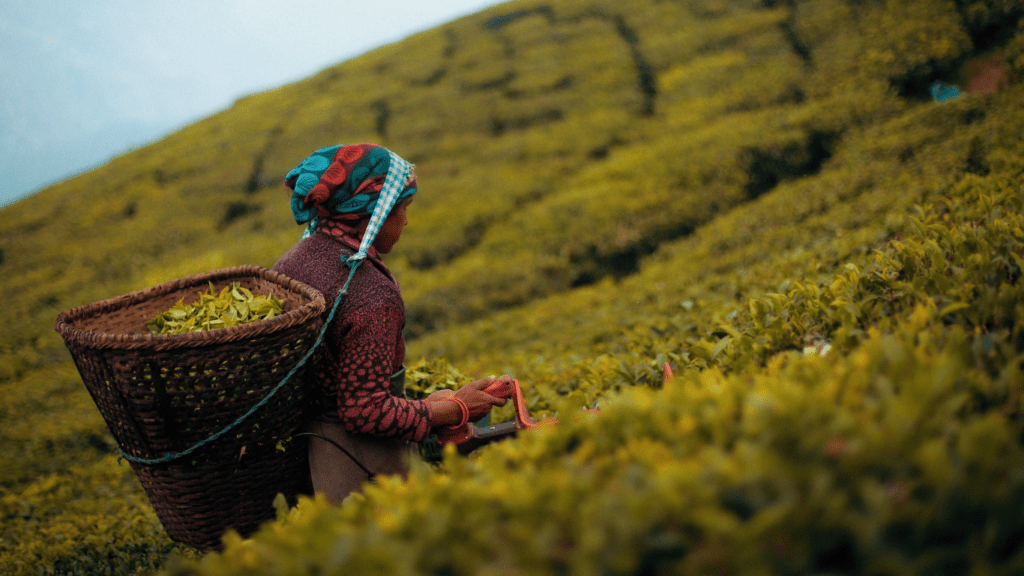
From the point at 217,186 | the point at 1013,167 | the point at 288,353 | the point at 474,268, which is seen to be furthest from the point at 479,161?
the point at 288,353

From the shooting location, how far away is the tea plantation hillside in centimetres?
105

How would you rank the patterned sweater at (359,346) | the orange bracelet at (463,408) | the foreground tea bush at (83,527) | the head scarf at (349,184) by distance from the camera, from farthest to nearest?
the foreground tea bush at (83,527)
the orange bracelet at (463,408)
the head scarf at (349,184)
the patterned sweater at (359,346)

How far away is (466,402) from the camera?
2.67 m

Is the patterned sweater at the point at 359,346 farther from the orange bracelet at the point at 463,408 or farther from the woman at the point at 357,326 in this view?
the orange bracelet at the point at 463,408

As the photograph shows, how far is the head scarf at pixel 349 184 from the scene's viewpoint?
8.07 ft

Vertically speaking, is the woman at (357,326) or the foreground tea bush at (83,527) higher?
the woman at (357,326)

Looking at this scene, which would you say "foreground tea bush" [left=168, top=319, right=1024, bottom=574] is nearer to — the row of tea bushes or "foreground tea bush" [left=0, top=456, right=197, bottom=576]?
the row of tea bushes

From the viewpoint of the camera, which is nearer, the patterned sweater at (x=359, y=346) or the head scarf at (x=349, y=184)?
the patterned sweater at (x=359, y=346)

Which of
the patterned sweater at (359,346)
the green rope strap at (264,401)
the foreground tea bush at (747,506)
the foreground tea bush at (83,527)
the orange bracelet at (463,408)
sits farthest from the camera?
the foreground tea bush at (83,527)

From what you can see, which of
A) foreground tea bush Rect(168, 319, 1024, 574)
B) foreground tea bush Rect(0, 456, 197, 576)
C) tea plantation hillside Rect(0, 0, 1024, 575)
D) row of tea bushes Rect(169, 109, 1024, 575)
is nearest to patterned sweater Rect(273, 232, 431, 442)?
tea plantation hillside Rect(0, 0, 1024, 575)

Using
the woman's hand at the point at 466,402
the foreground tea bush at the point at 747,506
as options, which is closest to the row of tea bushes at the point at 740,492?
the foreground tea bush at the point at 747,506

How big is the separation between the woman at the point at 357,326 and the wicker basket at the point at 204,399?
13 centimetres

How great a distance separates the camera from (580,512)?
43.3 inches

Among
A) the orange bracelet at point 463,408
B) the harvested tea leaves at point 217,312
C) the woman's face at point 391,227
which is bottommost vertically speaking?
the orange bracelet at point 463,408
